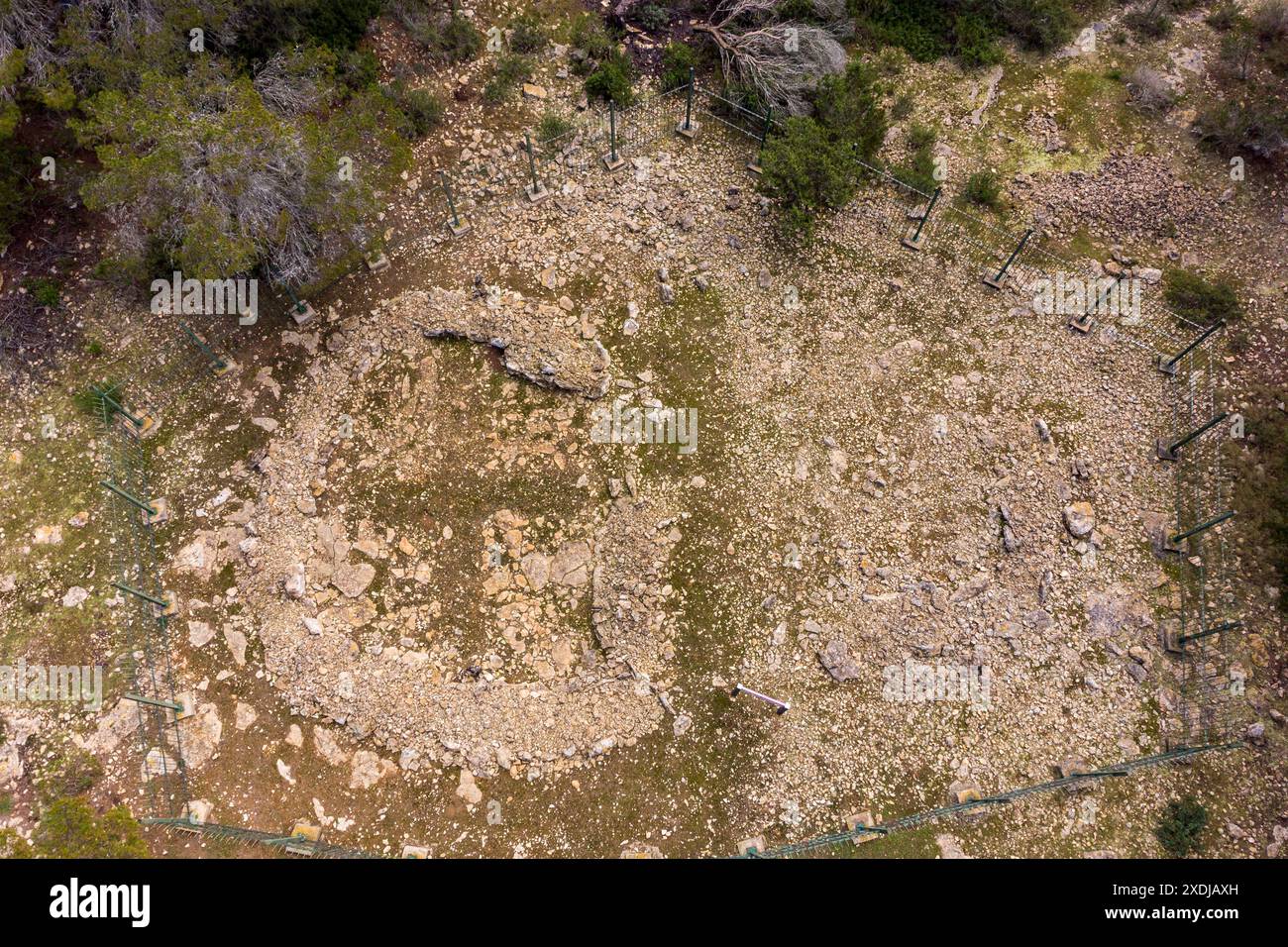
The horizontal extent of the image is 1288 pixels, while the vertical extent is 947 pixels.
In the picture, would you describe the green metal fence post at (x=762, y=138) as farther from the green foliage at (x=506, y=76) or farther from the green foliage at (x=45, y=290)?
the green foliage at (x=45, y=290)

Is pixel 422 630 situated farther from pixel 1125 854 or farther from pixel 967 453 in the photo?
pixel 1125 854

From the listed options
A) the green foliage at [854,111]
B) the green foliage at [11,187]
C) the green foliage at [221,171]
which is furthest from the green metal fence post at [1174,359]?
the green foliage at [11,187]

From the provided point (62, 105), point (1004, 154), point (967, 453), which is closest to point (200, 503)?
point (62, 105)

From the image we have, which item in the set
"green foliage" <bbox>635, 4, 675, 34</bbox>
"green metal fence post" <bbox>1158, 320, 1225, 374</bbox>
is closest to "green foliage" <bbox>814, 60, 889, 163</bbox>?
"green foliage" <bbox>635, 4, 675, 34</bbox>

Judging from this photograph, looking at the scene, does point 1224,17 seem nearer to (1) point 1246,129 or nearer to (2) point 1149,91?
(2) point 1149,91

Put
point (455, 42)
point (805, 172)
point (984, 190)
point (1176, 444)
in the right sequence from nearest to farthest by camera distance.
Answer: point (1176, 444) → point (805, 172) → point (984, 190) → point (455, 42)

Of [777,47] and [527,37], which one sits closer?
[777,47]

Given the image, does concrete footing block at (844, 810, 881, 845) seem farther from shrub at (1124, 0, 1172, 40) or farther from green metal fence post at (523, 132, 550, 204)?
shrub at (1124, 0, 1172, 40)

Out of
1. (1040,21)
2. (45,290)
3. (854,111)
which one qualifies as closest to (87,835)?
(45,290)
